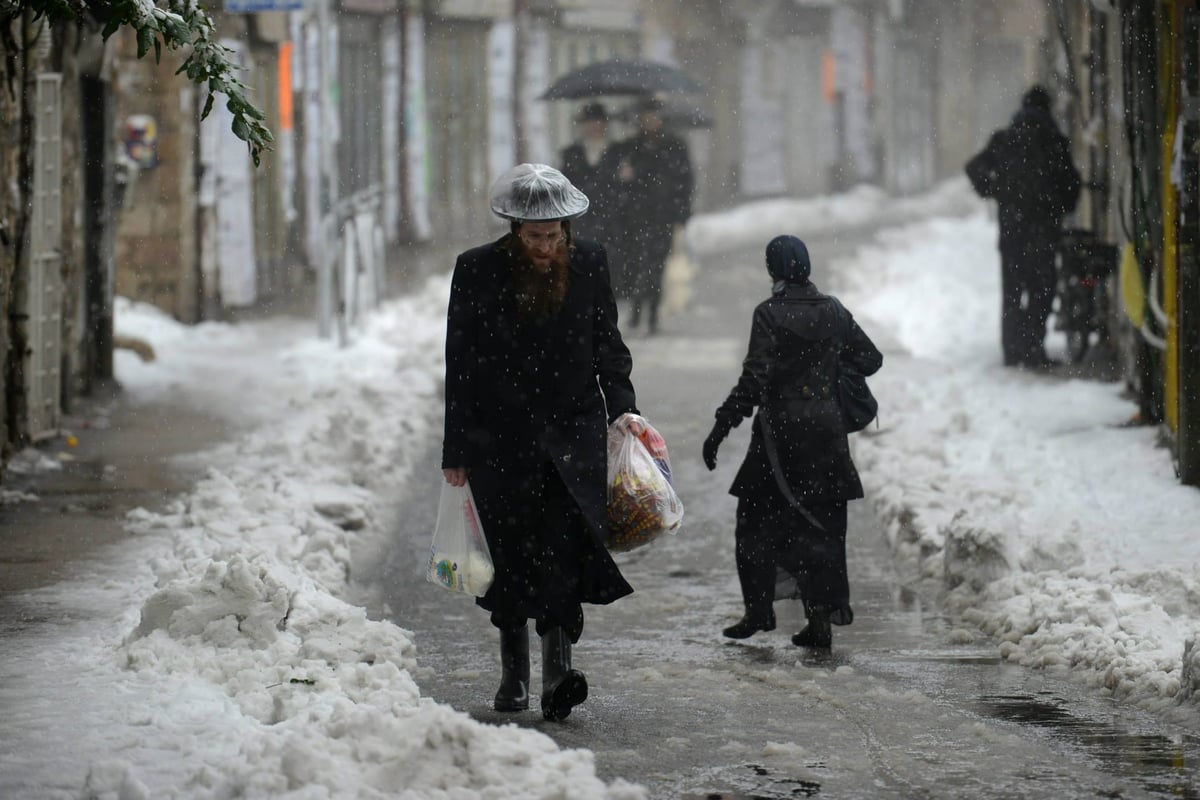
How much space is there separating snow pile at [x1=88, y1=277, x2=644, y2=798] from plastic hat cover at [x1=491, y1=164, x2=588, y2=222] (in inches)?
57.3

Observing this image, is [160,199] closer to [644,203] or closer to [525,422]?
[644,203]

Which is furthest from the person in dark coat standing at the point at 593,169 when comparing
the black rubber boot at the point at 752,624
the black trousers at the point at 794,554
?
the black rubber boot at the point at 752,624

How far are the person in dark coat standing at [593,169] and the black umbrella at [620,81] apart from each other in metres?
1.39

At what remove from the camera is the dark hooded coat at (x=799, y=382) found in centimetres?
755

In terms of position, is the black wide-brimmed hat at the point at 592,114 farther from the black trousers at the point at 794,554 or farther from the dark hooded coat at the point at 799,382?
the black trousers at the point at 794,554

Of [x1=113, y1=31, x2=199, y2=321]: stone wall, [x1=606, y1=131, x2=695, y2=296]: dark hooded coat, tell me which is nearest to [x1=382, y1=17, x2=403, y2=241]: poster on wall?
[x1=113, y1=31, x2=199, y2=321]: stone wall

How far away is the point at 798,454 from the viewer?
7.63 metres

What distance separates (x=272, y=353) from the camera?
1733cm

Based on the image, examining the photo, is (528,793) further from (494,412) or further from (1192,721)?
(1192,721)

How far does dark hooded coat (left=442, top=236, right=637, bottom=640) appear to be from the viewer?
6199 millimetres

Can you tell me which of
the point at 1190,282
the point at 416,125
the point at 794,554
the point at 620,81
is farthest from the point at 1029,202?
the point at 416,125

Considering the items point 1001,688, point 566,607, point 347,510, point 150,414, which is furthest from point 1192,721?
point 150,414

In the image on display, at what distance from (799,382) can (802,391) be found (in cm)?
4

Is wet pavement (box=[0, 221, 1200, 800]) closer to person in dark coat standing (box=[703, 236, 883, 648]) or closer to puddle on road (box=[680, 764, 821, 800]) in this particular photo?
puddle on road (box=[680, 764, 821, 800])
